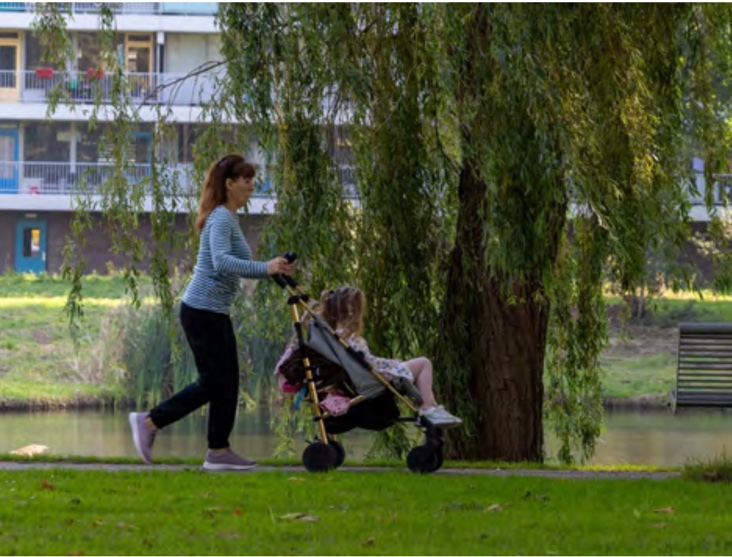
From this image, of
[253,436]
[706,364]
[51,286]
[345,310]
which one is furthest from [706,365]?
[51,286]

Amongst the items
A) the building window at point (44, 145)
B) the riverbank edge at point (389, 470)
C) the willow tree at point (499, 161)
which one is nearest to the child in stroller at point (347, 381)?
the riverbank edge at point (389, 470)

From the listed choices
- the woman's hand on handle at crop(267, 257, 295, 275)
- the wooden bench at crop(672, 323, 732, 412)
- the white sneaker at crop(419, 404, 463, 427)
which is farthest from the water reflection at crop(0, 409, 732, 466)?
the woman's hand on handle at crop(267, 257, 295, 275)

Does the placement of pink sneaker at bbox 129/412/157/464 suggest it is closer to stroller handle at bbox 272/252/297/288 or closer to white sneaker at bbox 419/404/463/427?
stroller handle at bbox 272/252/297/288

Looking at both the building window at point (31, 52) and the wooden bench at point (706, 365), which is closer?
the wooden bench at point (706, 365)

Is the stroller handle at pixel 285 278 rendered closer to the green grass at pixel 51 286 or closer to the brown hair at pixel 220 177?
the brown hair at pixel 220 177

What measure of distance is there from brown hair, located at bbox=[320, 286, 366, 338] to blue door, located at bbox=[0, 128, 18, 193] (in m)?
40.0

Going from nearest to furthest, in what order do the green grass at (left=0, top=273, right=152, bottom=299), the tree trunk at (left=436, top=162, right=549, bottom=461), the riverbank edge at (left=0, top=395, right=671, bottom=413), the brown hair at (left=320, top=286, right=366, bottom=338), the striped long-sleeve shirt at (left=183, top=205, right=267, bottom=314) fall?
the striped long-sleeve shirt at (left=183, top=205, right=267, bottom=314) < the brown hair at (left=320, top=286, right=366, bottom=338) < the tree trunk at (left=436, top=162, right=549, bottom=461) < the riverbank edge at (left=0, top=395, right=671, bottom=413) < the green grass at (left=0, top=273, right=152, bottom=299)

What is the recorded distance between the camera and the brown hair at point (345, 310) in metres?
10.4

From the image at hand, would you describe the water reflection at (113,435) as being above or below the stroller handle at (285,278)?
below

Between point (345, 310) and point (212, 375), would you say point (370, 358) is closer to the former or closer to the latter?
point (345, 310)

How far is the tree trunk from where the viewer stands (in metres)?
13.3

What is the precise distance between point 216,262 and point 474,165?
10.7 feet

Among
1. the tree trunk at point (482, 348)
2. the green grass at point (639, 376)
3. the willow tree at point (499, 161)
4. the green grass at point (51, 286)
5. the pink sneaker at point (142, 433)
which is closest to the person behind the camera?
the pink sneaker at point (142, 433)

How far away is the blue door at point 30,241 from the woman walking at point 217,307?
3924 centimetres
